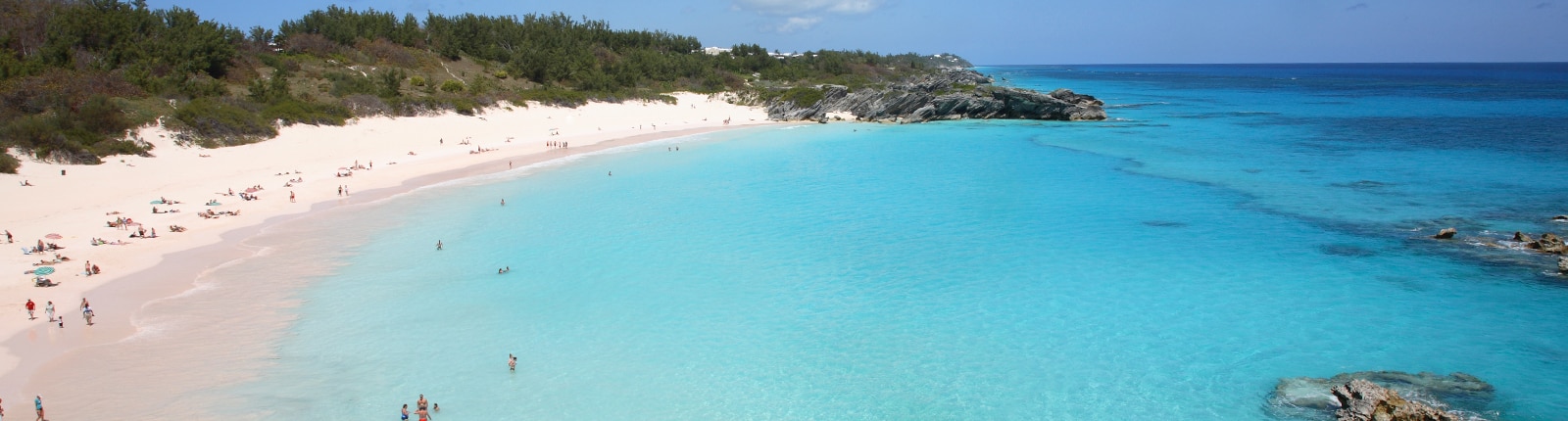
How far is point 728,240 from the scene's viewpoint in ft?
71.8

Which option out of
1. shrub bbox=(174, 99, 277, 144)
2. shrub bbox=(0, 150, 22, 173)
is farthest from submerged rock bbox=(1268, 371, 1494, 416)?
shrub bbox=(174, 99, 277, 144)

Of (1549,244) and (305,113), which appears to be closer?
(1549,244)

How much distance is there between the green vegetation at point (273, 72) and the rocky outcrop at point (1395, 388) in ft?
113

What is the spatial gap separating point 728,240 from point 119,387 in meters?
13.2

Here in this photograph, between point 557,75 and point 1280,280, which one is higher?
point 557,75

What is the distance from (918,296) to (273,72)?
140ft

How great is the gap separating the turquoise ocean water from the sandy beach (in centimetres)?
234

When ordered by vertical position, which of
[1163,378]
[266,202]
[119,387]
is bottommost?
[1163,378]

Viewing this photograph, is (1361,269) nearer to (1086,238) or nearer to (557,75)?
(1086,238)

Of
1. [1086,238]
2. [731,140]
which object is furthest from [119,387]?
[731,140]

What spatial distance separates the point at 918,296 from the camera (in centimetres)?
1703

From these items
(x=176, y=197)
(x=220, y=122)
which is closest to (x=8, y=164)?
(x=176, y=197)

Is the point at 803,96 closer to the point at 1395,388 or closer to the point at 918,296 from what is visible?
the point at 918,296

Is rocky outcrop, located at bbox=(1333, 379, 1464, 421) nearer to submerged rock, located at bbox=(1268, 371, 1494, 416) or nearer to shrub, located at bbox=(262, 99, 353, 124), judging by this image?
submerged rock, located at bbox=(1268, 371, 1494, 416)
